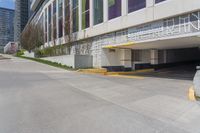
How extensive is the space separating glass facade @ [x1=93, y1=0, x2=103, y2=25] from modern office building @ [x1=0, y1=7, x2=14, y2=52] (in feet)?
424

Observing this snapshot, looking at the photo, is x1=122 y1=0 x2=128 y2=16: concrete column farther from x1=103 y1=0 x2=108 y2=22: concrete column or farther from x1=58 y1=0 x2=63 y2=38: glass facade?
x1=58 y1=0 x2=63 y2=38: glass facade

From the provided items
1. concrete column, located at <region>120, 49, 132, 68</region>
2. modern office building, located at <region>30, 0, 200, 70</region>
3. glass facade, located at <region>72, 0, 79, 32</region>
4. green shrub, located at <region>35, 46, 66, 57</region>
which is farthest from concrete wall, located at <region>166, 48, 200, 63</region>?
green shrub, located at <region>35, 46, 66, 57</region>

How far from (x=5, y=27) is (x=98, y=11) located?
439 ft

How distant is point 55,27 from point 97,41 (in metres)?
18.7

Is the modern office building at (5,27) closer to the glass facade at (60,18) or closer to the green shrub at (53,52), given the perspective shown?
the green shrub at (53,52)

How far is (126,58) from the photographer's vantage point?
78.8ft

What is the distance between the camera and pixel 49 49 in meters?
42.5

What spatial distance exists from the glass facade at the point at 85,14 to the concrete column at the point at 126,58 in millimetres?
7500

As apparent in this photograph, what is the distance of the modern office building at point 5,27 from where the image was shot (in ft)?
455

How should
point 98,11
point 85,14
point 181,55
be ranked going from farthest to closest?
1. point 181,55
2. point 85,14
3. point 98,11

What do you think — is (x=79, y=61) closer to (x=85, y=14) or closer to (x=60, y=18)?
(x=85, y=14)

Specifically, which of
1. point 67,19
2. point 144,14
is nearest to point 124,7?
point 144,14

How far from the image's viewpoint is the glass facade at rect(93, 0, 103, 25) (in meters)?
25.5

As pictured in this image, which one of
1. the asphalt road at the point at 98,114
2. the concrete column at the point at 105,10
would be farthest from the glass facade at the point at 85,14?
the asphalt road at the point at 98,114
